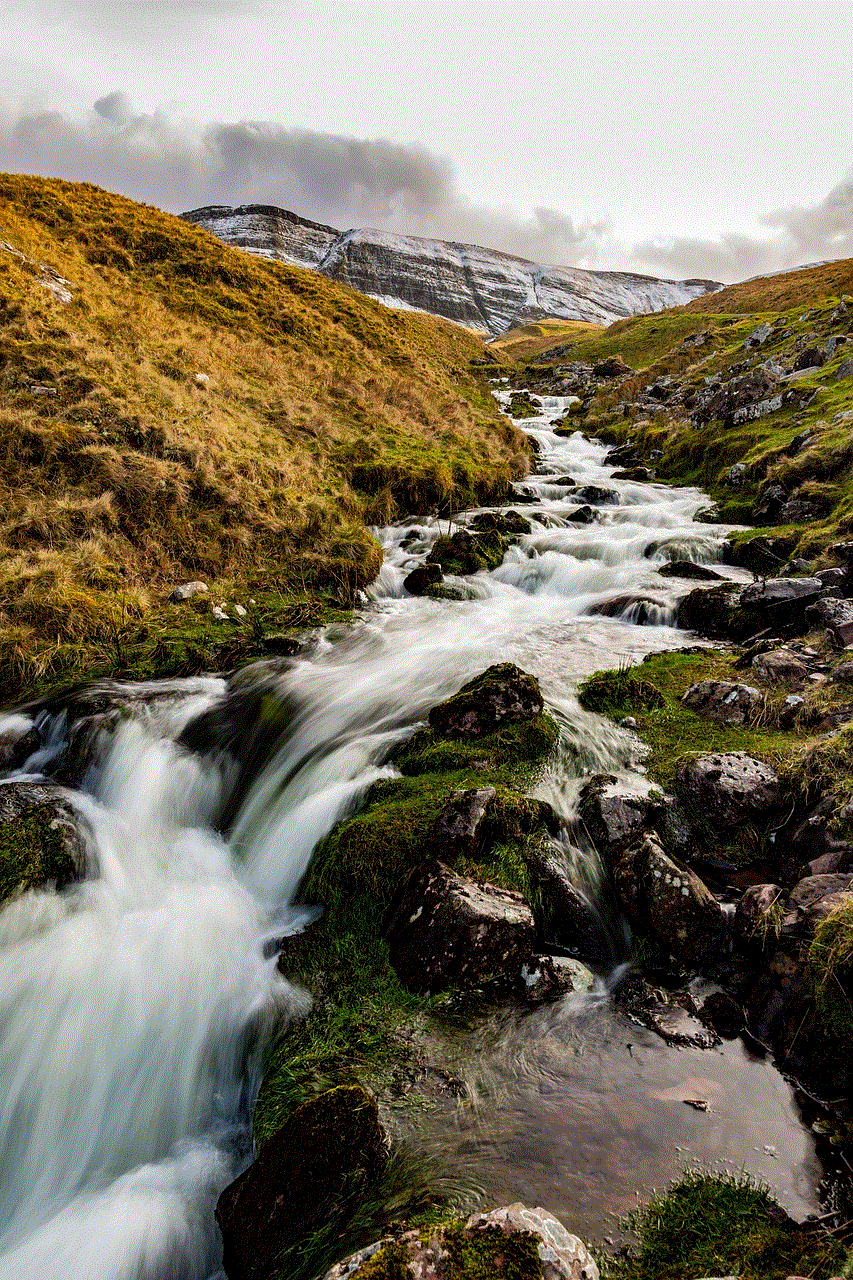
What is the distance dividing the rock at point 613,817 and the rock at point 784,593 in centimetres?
478

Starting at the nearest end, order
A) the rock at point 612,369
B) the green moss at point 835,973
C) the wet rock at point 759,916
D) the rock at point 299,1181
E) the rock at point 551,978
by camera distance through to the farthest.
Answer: the rock at point 299,1181 → the green moss at point 835,973 → the wet rock at point 759,916 → the rock at point 551,978 → the rock at point 612,369

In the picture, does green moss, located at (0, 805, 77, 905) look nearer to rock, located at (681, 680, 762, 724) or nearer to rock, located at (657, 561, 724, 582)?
rock, located at (681, 680, 762, 724)

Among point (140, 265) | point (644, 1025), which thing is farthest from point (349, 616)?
point (140, 265)

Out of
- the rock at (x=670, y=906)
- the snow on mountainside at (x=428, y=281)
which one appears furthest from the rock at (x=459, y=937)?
the snow on mountainside at (x=428, y=281)

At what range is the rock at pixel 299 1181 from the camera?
288cm

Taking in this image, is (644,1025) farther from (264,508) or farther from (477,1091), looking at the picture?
(264,508)

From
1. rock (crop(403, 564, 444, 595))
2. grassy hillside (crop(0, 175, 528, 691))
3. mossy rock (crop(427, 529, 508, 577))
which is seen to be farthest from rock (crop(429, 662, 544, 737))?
mossy rock (crop(427, 529, 508, 577))

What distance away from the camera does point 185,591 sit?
388 inches

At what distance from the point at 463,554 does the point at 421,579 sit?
1.52m

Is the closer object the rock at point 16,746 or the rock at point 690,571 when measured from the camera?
the rock at point 16,746

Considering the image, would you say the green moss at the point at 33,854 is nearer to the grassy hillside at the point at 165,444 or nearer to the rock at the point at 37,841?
the rock at the point at 37,841

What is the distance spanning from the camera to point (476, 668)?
868 centimetres

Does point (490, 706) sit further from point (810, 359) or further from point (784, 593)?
point (810, 359)

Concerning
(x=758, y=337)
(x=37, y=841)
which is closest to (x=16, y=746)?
(x=37, y=841)
